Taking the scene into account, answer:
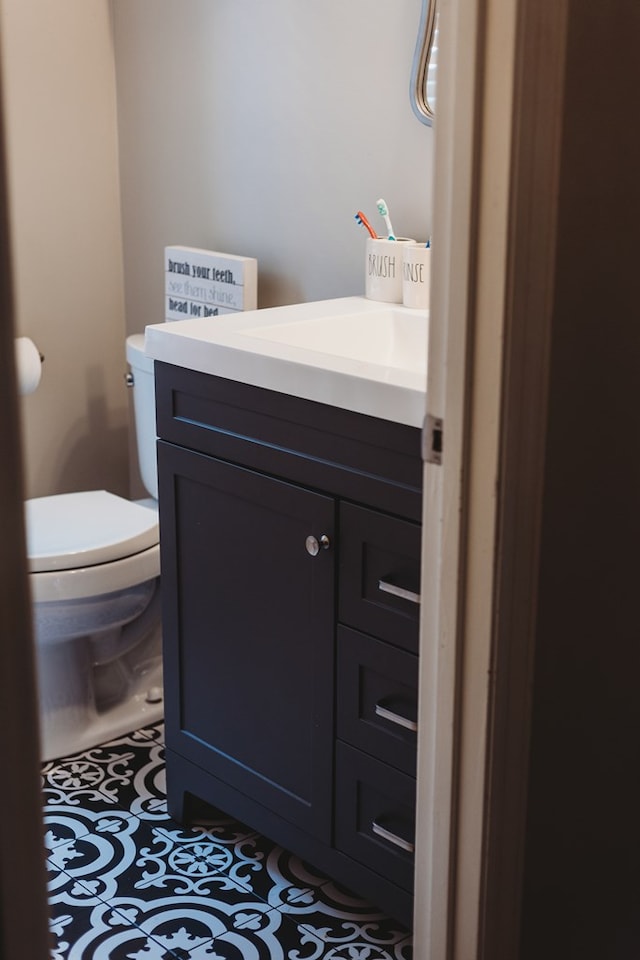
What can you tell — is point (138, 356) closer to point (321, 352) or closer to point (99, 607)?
point (99, 607)

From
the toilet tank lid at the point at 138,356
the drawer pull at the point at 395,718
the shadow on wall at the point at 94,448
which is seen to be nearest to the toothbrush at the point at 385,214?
the toilet tank lid at the point at 138,356

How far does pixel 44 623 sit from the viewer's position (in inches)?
84.1

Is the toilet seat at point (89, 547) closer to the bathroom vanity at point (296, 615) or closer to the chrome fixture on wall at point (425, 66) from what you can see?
the bathroom vanity at point (296, 615)

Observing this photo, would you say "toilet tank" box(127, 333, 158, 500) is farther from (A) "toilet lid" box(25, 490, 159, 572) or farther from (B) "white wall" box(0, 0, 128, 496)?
(B) "white wall" box(0, 0, 128, 496)

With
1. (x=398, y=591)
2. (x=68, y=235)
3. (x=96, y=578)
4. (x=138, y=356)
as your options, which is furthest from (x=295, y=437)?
(x=68, y=235)

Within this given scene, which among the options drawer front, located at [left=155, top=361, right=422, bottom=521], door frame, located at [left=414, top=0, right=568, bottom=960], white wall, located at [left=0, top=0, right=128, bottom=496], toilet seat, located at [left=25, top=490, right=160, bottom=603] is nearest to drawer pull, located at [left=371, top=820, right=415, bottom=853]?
door frame, located at [left=414, top=0, right=568, bottom=960]

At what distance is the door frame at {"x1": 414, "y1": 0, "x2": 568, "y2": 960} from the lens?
1.06 m

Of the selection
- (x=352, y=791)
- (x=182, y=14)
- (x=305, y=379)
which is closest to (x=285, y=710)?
(x=352, y=791)

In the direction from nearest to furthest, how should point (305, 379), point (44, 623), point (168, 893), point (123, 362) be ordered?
point (305, 379), point (168, 893), point (44, 623), point (123, 362)

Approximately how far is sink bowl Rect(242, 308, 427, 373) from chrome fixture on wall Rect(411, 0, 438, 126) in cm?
34

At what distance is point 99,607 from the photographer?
216cm

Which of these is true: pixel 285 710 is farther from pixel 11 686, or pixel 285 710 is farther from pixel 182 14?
pixel 182 14

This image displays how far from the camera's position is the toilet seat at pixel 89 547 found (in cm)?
209

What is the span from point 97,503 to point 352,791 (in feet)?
3.11
